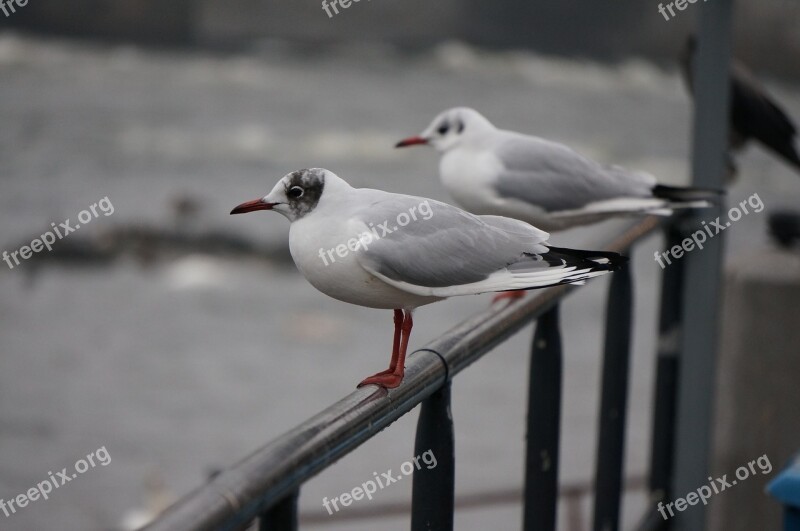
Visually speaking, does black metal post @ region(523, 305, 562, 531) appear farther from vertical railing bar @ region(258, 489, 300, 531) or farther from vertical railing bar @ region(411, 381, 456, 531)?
vertical railing bar @ region(258, 489, 300, 531)

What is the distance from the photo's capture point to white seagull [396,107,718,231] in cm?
146

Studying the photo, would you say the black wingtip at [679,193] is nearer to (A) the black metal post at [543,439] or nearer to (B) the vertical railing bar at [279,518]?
(A) the black metal post at [543,439]

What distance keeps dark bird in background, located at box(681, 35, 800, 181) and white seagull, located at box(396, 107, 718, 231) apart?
91 cm

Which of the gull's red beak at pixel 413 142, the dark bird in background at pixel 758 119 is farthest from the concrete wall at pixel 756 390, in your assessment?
the gull's red beak at pixel 413 142

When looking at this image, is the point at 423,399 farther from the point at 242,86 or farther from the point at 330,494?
the point at 242,86

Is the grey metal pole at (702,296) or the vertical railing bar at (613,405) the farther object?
the grey metal pole at (702,296)

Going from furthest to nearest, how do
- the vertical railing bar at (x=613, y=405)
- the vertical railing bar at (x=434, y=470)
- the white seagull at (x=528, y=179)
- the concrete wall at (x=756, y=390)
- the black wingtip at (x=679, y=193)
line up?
the concrete wall at (x=756, y=390), the vertical railing bar at (x=613, y=405), the black wingtip at (x=679, y=193), the white seagull at (x=528, y=179), the vertical railing bar at (x=434, y=470)

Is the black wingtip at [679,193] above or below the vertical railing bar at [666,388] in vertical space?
above

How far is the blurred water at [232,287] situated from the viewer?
11.6m

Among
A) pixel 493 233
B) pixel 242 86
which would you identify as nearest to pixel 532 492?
pixel 493 233

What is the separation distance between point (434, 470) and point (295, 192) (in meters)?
0.41

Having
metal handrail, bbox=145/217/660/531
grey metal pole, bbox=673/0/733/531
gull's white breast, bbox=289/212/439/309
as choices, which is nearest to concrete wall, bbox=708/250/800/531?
grey metal pole, bbox=673/0/733/531

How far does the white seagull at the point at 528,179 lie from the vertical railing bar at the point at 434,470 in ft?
1.17

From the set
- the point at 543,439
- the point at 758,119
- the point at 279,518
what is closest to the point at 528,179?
the point at 543,439
